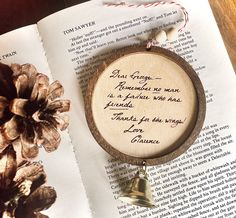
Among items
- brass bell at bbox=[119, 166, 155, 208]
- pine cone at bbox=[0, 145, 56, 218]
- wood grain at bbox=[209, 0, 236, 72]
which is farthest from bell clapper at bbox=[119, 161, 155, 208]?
wood grain at bbox=[209, 0, 236, 72]

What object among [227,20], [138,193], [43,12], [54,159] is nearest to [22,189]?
[54,159]

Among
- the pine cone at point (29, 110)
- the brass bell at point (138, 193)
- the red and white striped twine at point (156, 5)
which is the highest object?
the red and white striped twine at point (156, 5)

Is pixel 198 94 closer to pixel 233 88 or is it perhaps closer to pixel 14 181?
pixel 233 88

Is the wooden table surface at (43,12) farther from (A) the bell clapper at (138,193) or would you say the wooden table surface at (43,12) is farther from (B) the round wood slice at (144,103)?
(A) the bell clapper at (138,193)

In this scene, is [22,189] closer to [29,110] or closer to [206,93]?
[29,110]

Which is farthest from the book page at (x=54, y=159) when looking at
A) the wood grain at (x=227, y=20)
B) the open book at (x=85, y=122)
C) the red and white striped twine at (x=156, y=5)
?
the wood grain at (x=227, y=20)

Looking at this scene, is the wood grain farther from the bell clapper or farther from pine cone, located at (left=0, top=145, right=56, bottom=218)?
pine cone, located at (left=0, top=145, right=56, bottom=218)
